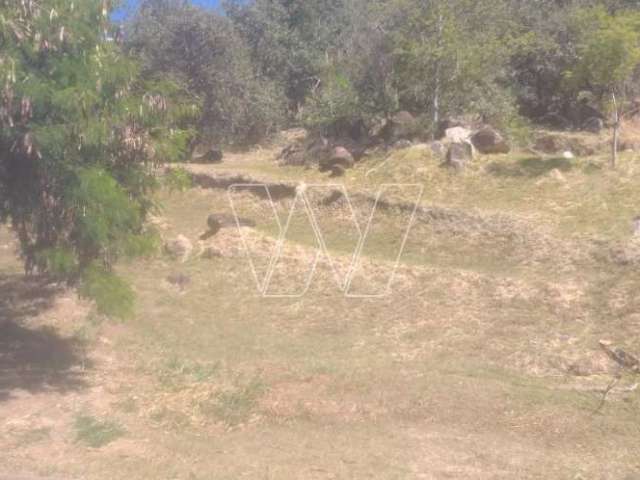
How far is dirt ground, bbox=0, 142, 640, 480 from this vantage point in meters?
7.55

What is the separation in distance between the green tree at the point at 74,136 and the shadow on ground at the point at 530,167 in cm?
828

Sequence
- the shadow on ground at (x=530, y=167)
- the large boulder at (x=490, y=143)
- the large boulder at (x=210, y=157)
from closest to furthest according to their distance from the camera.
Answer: the shadow on ground at (x=530, y=167) → the large boulder at (x=490, y=143) → the large boulder at (x=210, y=157)

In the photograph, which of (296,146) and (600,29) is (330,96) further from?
(600,29)

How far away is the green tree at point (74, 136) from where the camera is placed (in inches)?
321

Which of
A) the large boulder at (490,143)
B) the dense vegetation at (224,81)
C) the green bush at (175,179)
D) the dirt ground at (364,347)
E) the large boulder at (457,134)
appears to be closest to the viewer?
the dirt ground at (364,347)

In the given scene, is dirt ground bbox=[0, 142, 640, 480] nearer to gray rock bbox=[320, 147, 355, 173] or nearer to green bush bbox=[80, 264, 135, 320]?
green bush bbox=[80, 264, 135, 320]

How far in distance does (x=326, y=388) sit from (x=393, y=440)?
146cm

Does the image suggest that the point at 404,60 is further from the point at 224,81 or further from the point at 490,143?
the point at 224,81

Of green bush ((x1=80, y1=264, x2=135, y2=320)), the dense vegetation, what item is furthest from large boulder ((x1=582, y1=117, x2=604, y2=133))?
green bush ((x1=80, y1=264, x2=135, y2=320))

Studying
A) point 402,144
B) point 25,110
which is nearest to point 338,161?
point 402,144

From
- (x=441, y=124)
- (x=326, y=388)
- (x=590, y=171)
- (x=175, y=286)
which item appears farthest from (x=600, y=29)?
(x=326, y=388)

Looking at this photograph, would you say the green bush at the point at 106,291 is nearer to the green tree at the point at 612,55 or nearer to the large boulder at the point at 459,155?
the large boulder at the point at 459,155

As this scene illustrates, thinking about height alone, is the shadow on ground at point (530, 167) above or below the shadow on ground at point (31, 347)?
above

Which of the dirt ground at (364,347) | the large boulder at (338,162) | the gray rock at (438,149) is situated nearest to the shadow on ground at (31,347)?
the dirt ground at (364,347)
